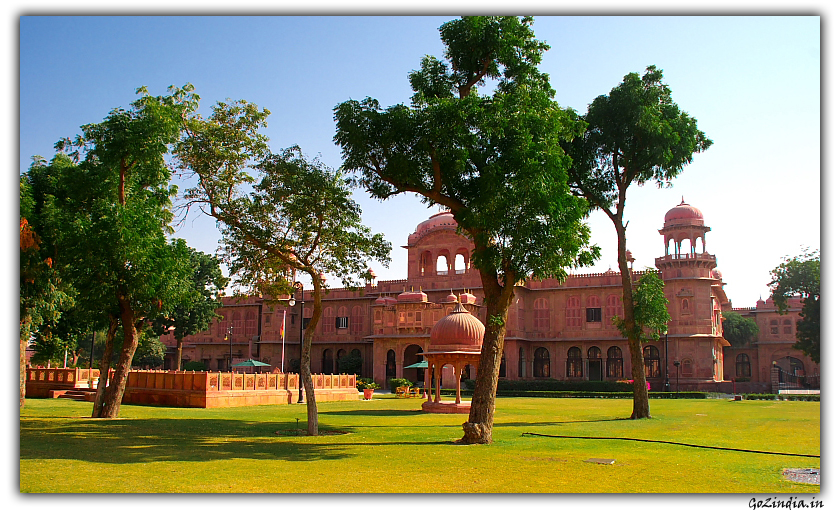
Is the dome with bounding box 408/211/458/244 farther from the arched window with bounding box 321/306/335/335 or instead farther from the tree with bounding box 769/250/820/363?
the tree with bounding box 769/250/820/363

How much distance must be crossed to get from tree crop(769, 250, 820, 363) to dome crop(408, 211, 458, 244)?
22508 mm

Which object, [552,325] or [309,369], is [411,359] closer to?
[552,325]

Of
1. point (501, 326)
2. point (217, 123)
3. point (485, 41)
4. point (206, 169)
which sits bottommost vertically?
point (501, 326)

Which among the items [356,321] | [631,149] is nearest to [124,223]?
[631,149]

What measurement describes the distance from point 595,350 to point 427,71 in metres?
38.6

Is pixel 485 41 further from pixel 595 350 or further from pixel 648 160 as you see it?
pixel 595 350

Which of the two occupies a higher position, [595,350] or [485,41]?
[485,41]

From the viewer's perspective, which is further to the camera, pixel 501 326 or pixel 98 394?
pixel 98 394

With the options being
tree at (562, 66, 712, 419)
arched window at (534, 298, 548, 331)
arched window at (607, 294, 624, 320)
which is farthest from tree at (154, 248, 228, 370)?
tree at (562, 66, 712, 419)

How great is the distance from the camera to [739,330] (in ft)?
178

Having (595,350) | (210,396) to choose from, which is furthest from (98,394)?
(595,350)

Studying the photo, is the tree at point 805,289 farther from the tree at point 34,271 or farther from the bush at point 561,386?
the tree at point 34,271

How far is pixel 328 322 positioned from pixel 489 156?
47371 mm

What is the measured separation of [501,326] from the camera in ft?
44.3
